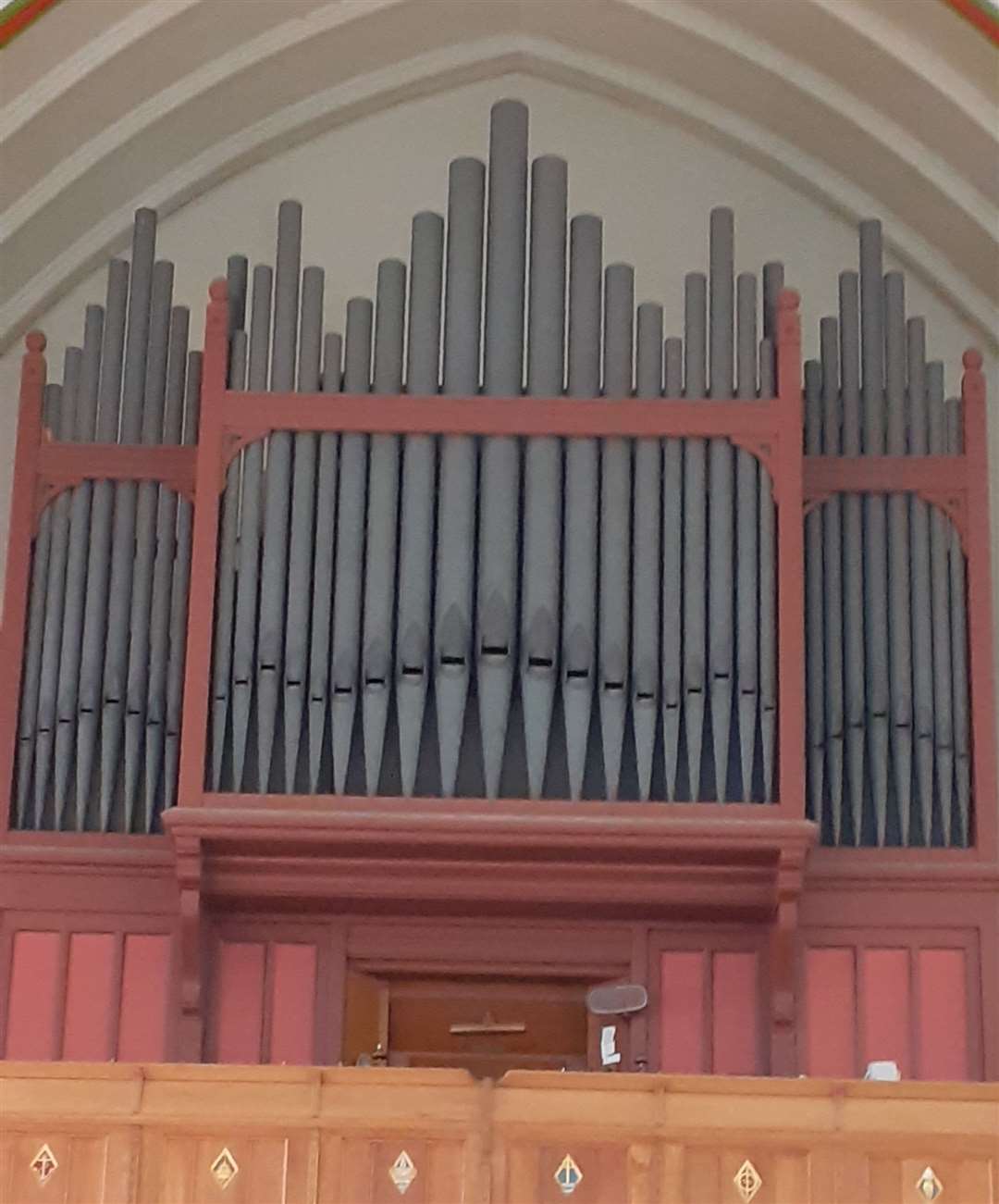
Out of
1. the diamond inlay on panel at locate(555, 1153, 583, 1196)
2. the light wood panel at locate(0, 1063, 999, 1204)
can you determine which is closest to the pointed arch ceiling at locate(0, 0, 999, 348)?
the light wood panel at locate(0, 1063, 999, 1204)

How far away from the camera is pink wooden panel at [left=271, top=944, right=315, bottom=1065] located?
414 inches

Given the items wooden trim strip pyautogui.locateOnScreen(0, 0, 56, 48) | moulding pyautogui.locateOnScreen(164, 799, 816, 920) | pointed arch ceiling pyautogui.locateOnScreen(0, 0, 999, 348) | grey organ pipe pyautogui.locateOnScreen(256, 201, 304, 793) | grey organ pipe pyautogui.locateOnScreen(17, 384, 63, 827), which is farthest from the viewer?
pointed arch ceiling pyautogui.locateOnScreen(0, 0, 999, 348)

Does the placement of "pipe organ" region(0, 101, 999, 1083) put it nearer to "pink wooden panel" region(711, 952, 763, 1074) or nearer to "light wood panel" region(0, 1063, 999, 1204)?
"pink wooden panel" region(711, 952, 763, 1074)

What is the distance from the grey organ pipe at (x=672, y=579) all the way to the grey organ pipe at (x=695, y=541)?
0.03 m

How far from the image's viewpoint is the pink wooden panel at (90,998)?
1052cm

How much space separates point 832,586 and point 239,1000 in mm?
3216

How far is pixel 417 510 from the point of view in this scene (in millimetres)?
10594

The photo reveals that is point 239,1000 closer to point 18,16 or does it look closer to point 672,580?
point 672,580

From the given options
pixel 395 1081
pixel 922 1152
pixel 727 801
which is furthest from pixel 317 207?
pixel 922 1152

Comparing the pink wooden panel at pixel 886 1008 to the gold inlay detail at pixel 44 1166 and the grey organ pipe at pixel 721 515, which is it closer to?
the grey organ pipe at pixel 721 515

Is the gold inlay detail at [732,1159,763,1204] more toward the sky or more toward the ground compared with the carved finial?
more toward the ground

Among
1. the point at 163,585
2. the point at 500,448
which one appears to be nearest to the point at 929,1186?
the point at 500,448

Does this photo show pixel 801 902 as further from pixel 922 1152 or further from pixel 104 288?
pixel 104 288

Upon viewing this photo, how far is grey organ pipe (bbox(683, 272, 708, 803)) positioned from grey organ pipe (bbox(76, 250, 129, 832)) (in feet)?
8.60
